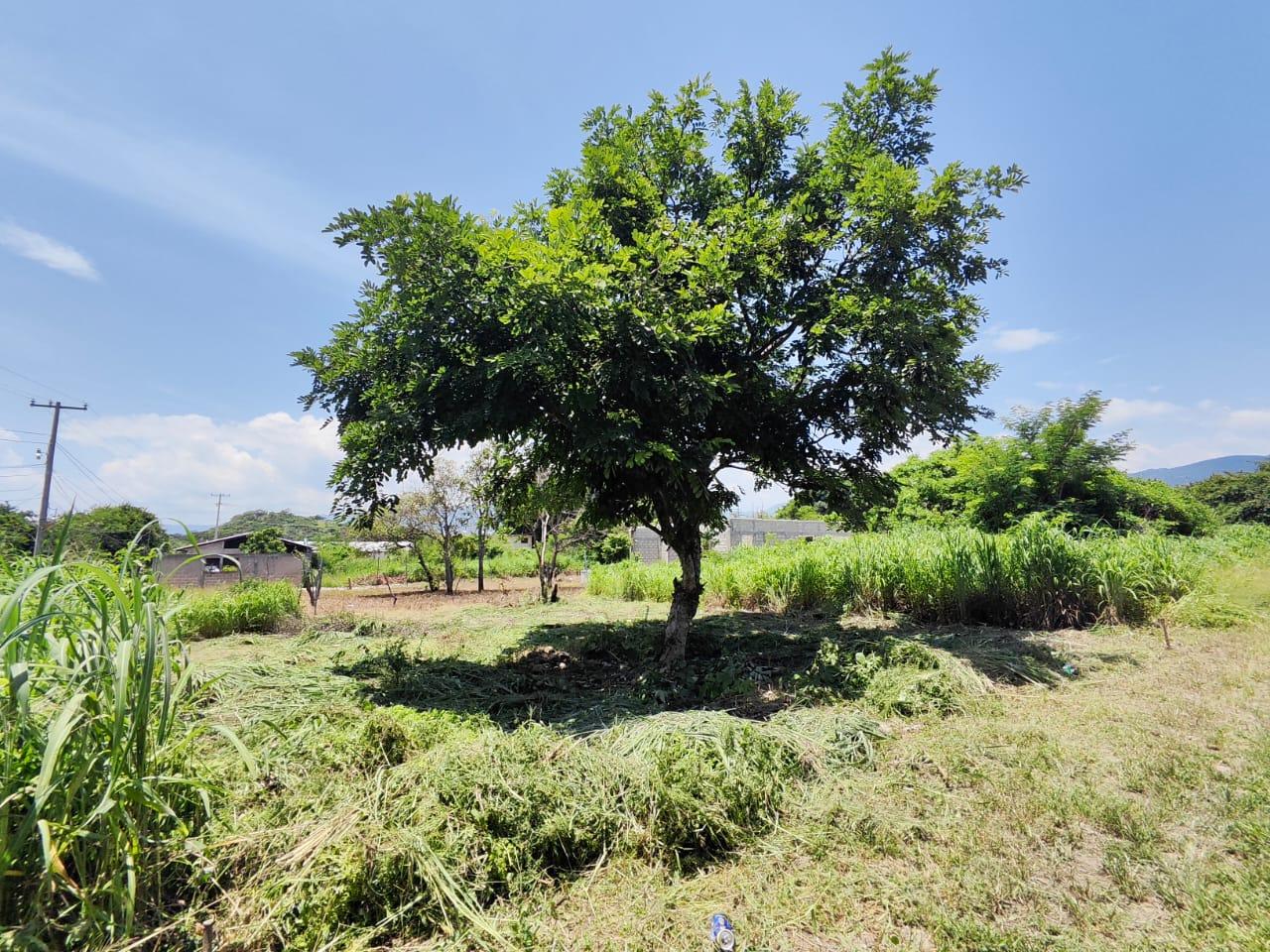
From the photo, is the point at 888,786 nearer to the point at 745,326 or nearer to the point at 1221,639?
the point at 745,326

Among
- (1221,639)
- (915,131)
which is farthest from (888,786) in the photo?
(915,131)

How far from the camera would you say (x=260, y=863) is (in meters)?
2.44

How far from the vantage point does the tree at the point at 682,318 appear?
4.96 m

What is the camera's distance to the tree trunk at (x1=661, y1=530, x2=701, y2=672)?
21.7 ft

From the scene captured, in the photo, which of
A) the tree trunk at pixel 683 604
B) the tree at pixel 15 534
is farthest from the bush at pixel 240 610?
the tree trunk at pixel 683 604

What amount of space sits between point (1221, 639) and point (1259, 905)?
633cm

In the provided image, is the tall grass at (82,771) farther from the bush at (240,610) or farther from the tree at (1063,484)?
the tree at (1063,484)

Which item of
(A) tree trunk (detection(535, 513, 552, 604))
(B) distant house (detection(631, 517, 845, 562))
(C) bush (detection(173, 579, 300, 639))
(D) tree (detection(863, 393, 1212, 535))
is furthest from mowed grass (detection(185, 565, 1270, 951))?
(B) distant house (detection(631, 517, 845, 562))

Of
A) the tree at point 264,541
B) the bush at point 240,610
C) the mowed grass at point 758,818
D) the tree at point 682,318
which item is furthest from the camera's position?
the tree at point 264,541

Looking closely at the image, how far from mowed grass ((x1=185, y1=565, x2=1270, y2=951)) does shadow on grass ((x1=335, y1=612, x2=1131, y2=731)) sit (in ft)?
A: 0.31

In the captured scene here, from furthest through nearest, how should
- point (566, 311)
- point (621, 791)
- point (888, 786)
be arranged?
1. point (566, 311)
2. point (888, 786)
3. point (621, 791)

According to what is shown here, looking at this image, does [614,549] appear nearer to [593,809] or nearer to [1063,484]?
[1063,484]

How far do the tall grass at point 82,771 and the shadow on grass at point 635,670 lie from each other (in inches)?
93.7

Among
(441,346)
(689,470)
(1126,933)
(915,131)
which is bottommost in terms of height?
(1126,933)
